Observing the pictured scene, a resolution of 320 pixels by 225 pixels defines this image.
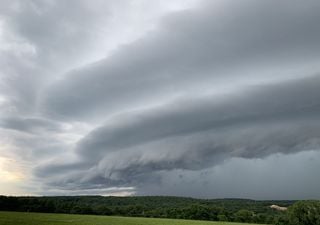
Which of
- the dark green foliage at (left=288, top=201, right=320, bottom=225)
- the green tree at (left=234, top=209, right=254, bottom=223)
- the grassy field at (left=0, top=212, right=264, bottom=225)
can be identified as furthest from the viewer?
the green tree at (left=234, top=209, right=254, bottom=223)

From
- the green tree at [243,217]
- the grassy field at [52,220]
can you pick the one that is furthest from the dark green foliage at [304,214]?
the grassy field at [52,220]

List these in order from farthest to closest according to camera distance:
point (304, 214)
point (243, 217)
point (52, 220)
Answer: point (243, 217) < point (304, 214) < point (52, 220)

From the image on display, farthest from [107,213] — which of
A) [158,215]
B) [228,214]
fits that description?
[228,214]

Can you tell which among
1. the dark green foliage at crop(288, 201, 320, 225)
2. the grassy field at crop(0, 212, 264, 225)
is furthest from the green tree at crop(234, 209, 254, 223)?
the grassy field at crop(0, 212, 264, 225)

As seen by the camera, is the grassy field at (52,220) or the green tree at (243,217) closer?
the grassy field at (52,220)

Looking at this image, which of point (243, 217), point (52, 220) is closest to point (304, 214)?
point (243, 217)

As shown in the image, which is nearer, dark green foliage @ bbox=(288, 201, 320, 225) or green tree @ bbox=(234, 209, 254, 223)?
dark green foliage @ bbox=(288, 201, 320, 225)

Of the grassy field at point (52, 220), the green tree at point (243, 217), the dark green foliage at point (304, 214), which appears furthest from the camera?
the green tree at point (243, 217)

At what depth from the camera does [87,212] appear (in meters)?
173

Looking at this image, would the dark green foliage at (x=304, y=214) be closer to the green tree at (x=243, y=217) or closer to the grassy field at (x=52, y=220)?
the green tree at (x=243, y=217)

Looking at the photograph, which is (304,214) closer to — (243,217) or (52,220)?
(243,217)

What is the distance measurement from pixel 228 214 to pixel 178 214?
25531mm

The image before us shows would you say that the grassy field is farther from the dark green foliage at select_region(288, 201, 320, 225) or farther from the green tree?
the green tree

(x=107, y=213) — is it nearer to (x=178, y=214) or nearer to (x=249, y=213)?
(x=178, y=214)
